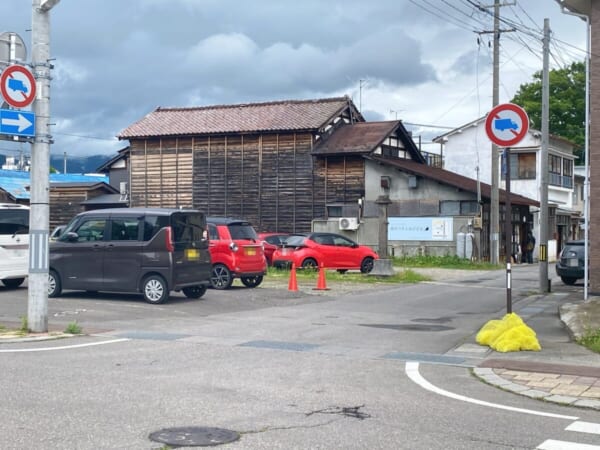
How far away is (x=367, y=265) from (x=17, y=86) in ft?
67.1

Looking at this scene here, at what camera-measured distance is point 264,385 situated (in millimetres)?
8359

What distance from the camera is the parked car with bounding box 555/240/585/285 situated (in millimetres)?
23953

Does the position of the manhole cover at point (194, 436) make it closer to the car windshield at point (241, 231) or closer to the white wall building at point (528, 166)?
the car windshield at point (241, 231)

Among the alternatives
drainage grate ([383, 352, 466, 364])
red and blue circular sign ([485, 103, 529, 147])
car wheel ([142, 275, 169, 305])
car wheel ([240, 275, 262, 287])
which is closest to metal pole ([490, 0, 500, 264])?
car wheel ([240, 275, 262, 287])

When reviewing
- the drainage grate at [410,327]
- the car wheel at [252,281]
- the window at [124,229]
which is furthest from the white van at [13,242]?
the drainage grate at [410,327]

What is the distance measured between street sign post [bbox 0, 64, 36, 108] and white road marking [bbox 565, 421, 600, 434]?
28.3 ft

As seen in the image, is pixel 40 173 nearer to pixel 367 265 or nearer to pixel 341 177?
pixel 367 265

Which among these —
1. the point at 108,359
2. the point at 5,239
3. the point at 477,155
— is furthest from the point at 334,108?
the point at 108,359

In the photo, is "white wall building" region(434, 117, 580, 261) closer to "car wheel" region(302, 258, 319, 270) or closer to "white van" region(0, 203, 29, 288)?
"car wheel" region(302, 258, 319, 270)

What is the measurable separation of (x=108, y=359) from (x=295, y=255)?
19.0 metres

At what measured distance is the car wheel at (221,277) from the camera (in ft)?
67.4

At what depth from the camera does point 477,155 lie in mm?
52000

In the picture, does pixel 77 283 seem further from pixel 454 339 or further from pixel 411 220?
pixel 411 220

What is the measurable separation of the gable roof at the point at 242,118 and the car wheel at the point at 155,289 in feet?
84.8
